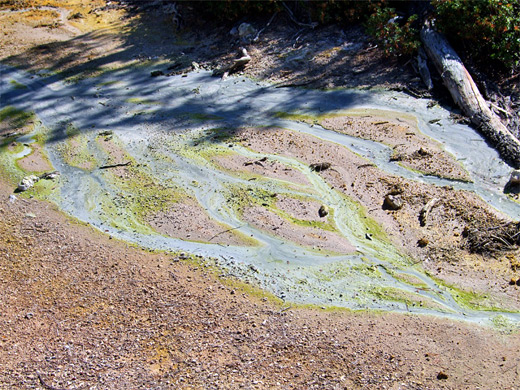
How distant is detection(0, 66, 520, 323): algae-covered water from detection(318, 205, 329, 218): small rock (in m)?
0.10

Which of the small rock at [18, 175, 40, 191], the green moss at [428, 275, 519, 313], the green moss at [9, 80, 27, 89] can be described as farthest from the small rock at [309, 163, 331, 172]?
the green moss at [9, 80, 27, 89]

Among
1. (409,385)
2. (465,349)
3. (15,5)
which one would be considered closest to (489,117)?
(465,349)

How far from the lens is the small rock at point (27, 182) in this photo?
8180 millimetres

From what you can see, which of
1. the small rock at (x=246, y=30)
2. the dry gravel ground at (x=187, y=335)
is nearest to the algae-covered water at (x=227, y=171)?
the dry gravel ground at (x=187, y=335)

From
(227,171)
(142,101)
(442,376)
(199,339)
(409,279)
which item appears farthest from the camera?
(142,101)

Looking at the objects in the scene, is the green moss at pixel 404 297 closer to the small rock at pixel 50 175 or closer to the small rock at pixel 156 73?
the small rock at pixel 50 175

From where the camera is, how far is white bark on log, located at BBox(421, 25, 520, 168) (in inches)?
316

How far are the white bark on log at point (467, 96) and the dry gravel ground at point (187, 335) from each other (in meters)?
2.85

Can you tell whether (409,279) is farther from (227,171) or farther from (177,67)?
(177,67)

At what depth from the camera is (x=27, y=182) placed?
8.25 metres

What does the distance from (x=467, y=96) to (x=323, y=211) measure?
4034 mm

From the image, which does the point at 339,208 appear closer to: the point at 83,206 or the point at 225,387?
the point at 225,387

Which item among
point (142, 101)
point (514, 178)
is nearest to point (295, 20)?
point (142, 101)

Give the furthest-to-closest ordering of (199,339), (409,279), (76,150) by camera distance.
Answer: (76,150)
(409,279)
(199,339)
